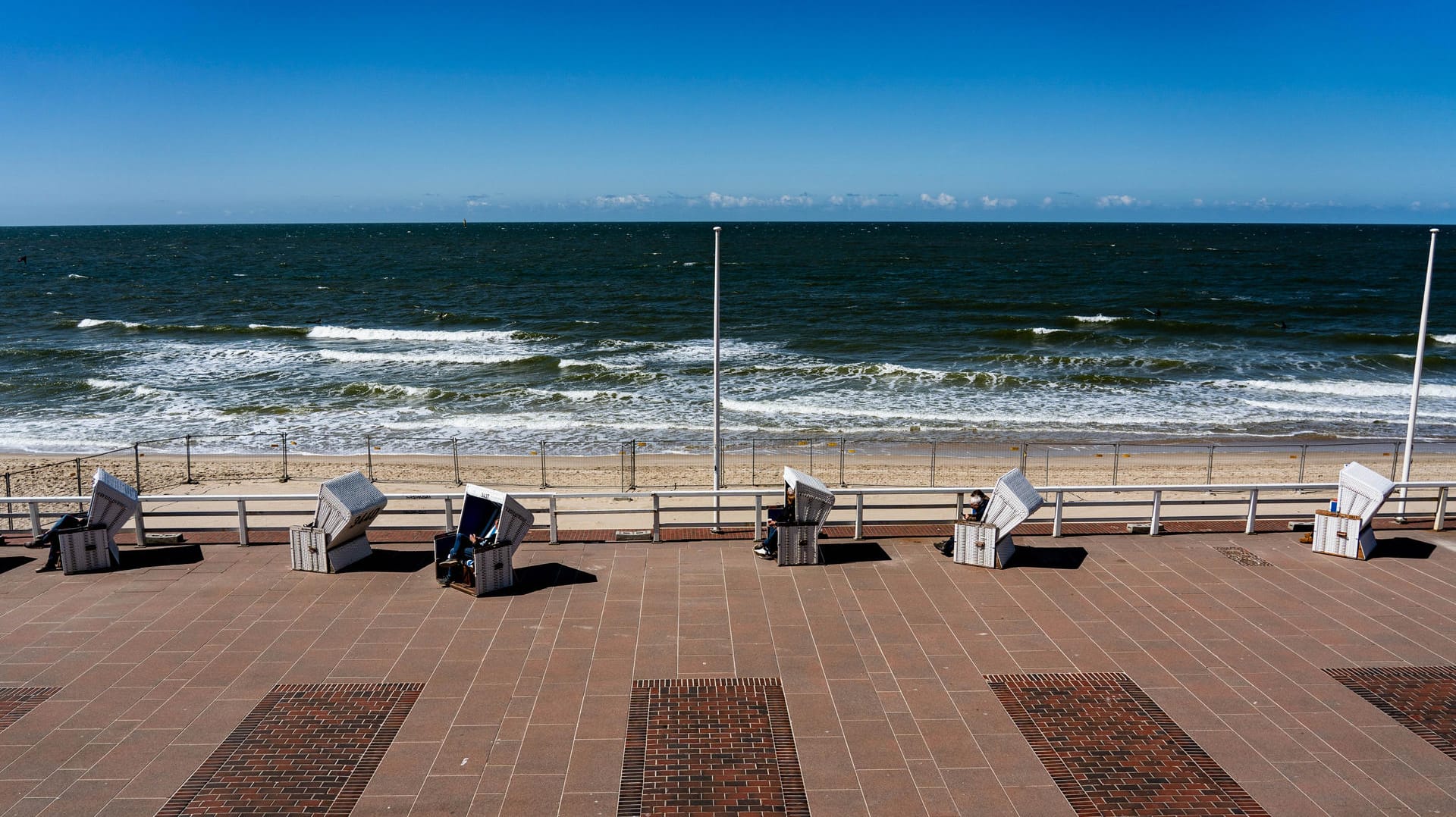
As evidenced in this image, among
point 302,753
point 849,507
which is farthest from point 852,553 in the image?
point 302,753

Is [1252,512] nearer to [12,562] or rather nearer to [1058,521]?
[1058,521]

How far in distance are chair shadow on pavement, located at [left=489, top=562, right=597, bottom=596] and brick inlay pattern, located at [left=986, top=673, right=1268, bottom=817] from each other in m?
4.96

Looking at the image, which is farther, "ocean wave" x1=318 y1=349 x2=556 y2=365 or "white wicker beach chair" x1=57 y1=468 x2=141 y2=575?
"ocean wave" x1=318 y1=349 x2=556 y2=365

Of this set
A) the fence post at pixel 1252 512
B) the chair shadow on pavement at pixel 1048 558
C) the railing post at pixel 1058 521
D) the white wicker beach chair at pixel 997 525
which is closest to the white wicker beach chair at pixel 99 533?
the white wicker beach chair at pixel 997 525

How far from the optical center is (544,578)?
1132 cm

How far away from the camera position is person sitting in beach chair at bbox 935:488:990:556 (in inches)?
474

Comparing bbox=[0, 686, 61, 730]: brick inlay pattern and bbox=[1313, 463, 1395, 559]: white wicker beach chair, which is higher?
bbox=[1313, 463, 1395, 559]: white wicker beach chair

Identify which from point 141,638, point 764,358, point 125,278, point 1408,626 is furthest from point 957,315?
point 125,278

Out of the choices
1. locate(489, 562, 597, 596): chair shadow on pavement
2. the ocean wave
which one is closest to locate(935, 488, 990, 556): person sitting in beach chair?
locate(489, 562, 597, 596): chair shadow on pavement

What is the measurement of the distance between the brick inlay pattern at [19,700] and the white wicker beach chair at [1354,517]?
14394 mm

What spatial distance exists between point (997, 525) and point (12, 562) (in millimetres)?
12415

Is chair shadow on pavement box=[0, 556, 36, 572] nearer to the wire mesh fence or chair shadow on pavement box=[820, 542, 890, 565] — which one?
the wire mesh fence

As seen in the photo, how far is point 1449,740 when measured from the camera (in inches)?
304

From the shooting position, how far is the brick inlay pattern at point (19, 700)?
809cm
